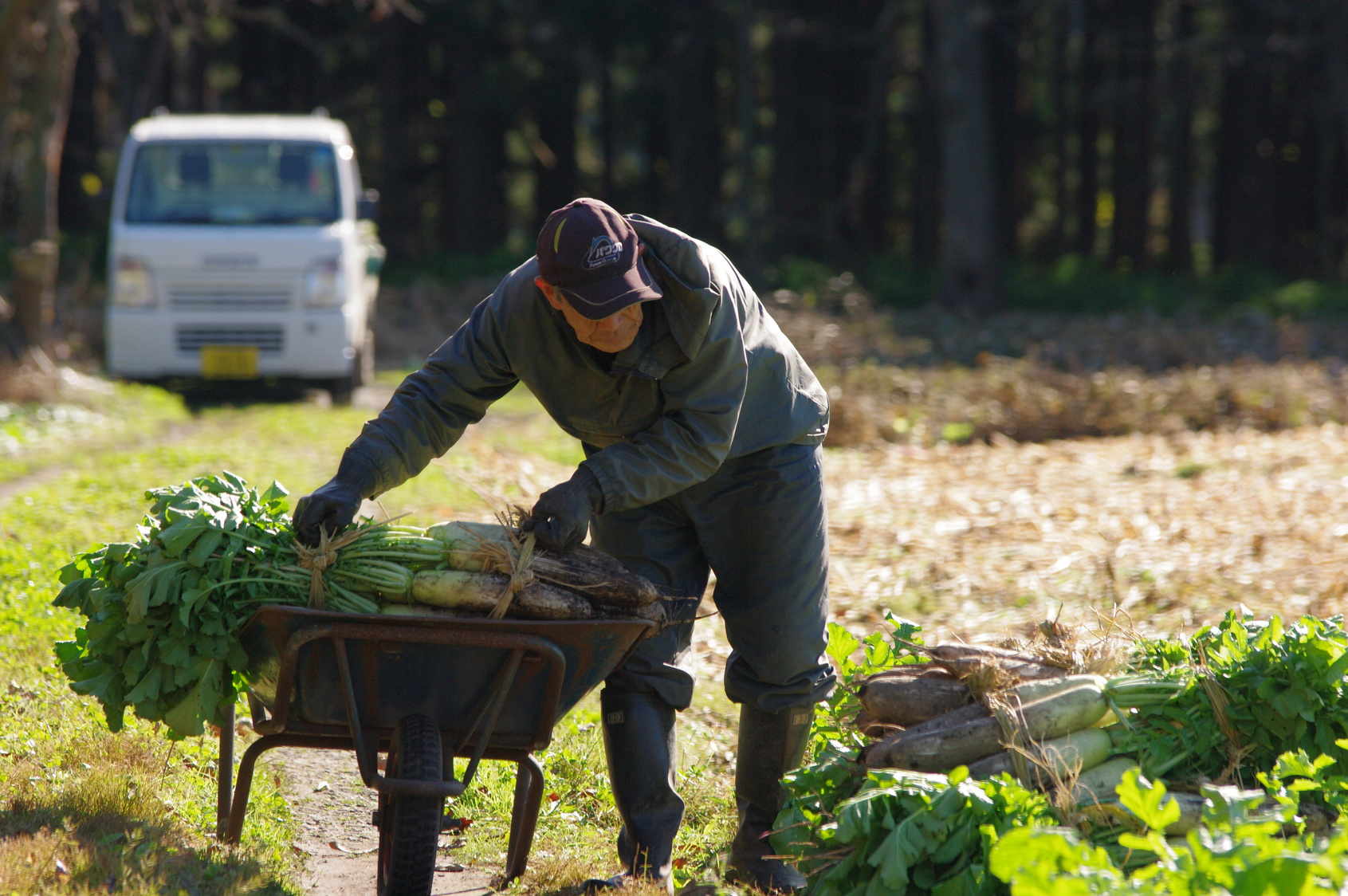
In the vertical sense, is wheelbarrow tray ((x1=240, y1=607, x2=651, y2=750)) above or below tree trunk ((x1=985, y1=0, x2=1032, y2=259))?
below

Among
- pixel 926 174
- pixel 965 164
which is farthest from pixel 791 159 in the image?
pixel 965 164

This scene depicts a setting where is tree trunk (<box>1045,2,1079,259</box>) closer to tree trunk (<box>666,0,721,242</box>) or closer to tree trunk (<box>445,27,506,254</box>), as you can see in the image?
tree trunk (<box>666,0,721,242</box>)

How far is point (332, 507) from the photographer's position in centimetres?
342

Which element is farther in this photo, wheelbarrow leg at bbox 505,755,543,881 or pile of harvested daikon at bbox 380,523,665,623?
wheelbarrow leg at bbox 505,755,543,881

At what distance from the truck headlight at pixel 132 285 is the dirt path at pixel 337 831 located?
8.27m

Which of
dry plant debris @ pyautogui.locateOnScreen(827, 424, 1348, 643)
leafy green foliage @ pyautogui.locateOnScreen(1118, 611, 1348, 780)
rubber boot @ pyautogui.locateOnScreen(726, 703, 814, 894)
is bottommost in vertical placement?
dry plant debris @ pyautogui.locateOnScreen(827, 424, 1348, 643)

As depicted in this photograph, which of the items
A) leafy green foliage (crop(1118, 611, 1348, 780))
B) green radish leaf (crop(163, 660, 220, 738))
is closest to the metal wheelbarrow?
green radish leaf (crop(163, 660, 220, 738))

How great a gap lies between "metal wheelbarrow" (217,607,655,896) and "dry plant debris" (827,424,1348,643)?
2611 mm

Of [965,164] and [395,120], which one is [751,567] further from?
[395,120]

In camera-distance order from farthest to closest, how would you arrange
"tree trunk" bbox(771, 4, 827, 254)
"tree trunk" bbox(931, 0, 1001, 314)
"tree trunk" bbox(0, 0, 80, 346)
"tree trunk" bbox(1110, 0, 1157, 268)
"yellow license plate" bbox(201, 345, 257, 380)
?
"tree trunk" bbox(1110, 0, 1157, 268) < "tree trunk" bbox(771, 4, 827, 254) < "tree trunk" bbox(931, 0, 1001, 314) < "yellow license plate" bbox(201, 345, 257, 380) < "tree trunk" bbox(0, 0, 80, 346)

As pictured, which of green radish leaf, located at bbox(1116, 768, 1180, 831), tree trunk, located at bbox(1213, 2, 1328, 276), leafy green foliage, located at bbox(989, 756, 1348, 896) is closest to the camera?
leafy green foliage, located at bbox(989, 756, 1348, 896)

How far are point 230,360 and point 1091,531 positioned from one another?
8.01 metres

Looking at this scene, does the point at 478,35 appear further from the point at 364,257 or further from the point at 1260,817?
the point at 1260,817

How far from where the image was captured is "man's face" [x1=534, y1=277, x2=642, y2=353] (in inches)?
135
